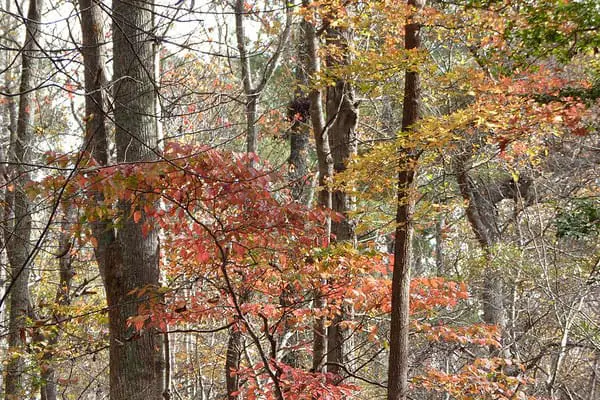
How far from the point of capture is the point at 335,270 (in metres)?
4.65

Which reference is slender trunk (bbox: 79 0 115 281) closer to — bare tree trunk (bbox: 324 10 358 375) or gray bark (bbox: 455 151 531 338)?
bare tree trunk (bbox: 324 10 358 375)

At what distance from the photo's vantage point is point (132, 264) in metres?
3.87

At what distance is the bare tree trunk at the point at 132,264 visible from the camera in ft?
12.3

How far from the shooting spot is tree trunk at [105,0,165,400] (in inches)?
147

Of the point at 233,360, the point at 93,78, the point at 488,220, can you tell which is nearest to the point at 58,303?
the point at 233,360

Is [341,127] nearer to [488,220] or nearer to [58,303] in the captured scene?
[58,303]

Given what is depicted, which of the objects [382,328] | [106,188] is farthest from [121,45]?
[382,328]

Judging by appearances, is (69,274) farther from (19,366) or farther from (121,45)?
(121,45)

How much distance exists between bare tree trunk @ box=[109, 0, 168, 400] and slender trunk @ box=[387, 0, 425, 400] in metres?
1.90

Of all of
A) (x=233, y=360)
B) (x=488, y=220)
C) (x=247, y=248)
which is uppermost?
(x=488, y=220)

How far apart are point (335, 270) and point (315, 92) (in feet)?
6.43

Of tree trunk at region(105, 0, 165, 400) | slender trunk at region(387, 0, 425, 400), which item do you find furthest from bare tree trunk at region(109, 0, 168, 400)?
slender trunk at region(387, 0, 425, 400)

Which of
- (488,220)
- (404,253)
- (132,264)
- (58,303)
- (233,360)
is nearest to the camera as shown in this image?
(132,264)

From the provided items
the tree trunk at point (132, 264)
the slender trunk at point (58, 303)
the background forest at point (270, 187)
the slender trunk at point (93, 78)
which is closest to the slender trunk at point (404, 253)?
the background forest at point (270, 187)
